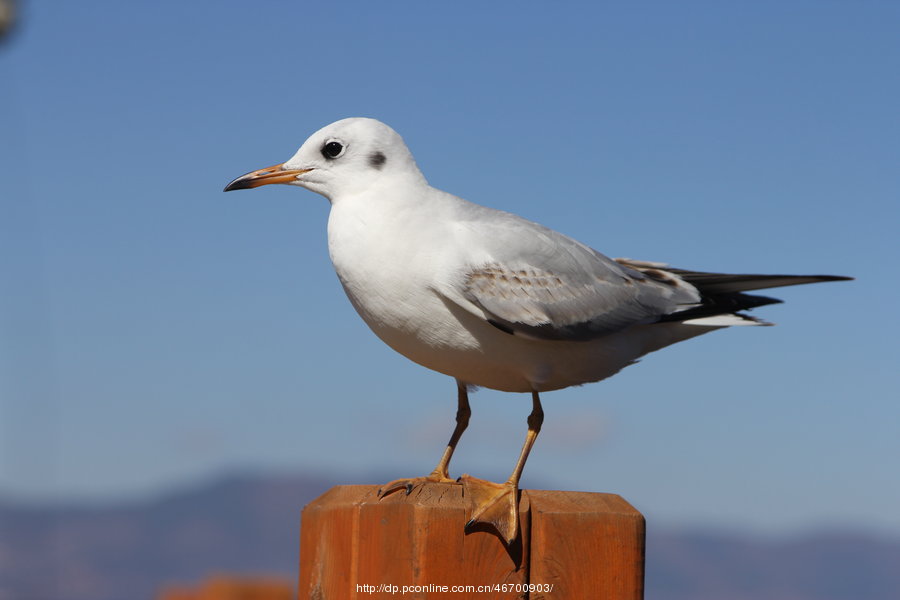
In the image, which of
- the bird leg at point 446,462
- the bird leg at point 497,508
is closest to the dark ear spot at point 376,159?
the bird leg at point 446,462

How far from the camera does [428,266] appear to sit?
580cm

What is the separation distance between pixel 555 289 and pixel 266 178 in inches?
84.4

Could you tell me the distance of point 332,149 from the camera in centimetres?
671

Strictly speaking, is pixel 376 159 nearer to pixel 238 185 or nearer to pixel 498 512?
pixel 238 185

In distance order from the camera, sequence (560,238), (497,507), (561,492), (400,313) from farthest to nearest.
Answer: (560,238) < (400,313) < (561,492) < (497,507)

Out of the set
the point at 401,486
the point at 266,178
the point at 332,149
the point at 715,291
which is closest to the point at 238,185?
the point at 266,178

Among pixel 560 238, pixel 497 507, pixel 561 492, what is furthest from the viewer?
pixel 560 238

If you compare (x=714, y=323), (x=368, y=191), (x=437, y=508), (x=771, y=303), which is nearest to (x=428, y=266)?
(x=368, y=191)

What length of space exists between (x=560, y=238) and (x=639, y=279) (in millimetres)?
746

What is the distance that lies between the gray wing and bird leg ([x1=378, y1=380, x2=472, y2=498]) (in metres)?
0.73

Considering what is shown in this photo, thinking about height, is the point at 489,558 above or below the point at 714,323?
below

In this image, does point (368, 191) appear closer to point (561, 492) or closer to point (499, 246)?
point (499, 246)

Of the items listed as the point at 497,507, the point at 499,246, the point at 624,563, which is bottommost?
the point at 624,563

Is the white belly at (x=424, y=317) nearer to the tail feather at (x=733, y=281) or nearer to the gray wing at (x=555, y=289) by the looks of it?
the gray wing at (x=555, y=289)
